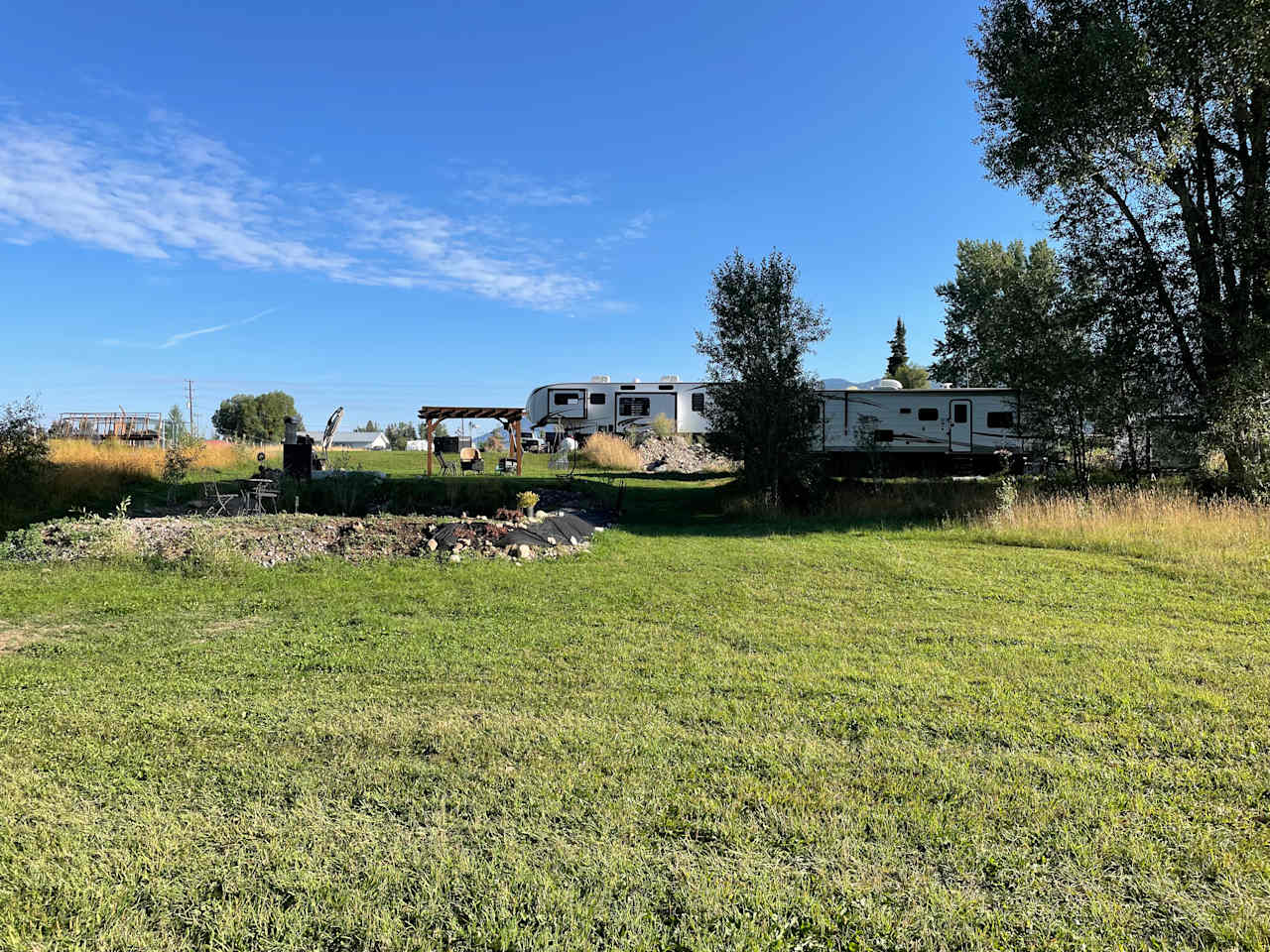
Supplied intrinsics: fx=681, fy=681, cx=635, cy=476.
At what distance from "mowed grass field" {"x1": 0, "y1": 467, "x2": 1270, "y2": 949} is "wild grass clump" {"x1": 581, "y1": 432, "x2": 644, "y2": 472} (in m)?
16.6

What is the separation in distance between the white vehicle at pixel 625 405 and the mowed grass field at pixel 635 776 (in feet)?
71.1

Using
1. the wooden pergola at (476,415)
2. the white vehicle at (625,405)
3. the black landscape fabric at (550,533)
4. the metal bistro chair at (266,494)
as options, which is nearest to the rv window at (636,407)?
the white vehicle at (625,405)

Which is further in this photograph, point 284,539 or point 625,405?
point 625,405

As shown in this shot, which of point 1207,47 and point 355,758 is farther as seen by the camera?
point 1207,47

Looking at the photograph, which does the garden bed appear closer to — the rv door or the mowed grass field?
the mowed grass field

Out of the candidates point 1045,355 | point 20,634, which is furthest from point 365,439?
point 20,634

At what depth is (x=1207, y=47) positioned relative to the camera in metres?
9.71

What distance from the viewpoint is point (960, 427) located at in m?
18.4

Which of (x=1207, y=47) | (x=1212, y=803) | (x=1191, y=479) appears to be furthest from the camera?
(x=1191, y=479)

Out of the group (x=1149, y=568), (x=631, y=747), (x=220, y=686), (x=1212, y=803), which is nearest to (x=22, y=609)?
(x=220, y=686)

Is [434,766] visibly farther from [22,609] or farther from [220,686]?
[22,609]

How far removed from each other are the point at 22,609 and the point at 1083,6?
1532 centimetres

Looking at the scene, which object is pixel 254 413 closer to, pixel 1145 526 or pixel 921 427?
pixel 921 427

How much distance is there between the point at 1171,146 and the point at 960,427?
9.07 m
